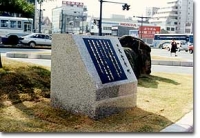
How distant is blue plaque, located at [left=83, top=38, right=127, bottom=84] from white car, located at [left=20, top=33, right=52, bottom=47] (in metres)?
18.3

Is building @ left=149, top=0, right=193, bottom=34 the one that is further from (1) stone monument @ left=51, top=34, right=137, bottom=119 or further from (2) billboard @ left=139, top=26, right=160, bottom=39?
(2) billboard @ left=139, top=26, right=160, bottom=39

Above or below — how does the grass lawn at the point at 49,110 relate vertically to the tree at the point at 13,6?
below

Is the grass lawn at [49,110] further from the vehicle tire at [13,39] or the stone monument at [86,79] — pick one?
the vehicle tire at [13,39]

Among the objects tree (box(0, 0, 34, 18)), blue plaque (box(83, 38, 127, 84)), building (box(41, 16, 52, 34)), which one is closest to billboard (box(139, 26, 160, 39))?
building (box(41, 16, 52, 34))

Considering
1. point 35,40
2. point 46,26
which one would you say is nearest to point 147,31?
point 46,26

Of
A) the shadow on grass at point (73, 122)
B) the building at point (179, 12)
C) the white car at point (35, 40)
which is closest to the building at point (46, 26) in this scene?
the building at point (179, 12)

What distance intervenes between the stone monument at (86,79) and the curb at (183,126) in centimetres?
89

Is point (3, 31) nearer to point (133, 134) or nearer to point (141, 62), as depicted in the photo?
point (141, 62)

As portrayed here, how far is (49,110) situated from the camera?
4828 millimetres

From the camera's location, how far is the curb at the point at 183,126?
4.33m

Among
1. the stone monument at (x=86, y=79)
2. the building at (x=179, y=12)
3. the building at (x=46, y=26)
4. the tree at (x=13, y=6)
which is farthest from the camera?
the building at (x=46, y=26)

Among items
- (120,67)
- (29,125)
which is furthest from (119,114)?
(29,125)

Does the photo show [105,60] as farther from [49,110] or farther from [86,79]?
[49,110]

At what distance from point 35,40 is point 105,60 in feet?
62.4
